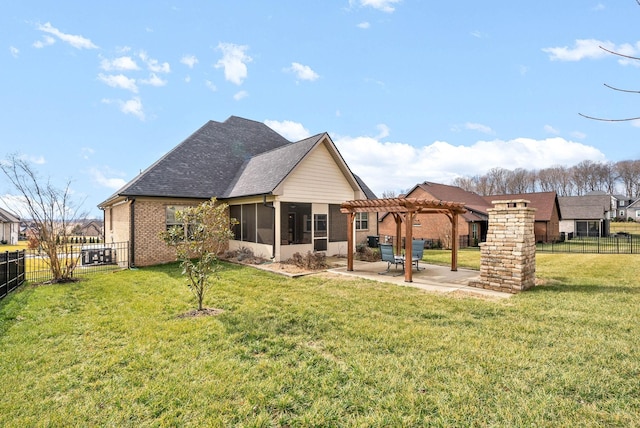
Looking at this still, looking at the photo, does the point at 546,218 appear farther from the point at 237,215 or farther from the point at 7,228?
the point at 7,228

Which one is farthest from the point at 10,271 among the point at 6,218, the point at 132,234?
the point at 6,218

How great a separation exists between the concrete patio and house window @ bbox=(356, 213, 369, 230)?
5.61 meters

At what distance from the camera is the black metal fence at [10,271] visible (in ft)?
25.8

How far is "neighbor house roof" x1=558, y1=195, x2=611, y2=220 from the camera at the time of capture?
1321 inches

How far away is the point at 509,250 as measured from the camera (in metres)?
8.37

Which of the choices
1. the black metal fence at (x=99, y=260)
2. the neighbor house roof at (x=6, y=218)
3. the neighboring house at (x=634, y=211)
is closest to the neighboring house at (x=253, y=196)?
the black metal fence at (x=99, y=260)

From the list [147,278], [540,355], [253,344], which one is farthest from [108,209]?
[540,355]

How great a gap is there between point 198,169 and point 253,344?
12968mm

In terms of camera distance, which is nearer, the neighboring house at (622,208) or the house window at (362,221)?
the house window at (362,221)

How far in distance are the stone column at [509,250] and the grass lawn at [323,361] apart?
2.40ft

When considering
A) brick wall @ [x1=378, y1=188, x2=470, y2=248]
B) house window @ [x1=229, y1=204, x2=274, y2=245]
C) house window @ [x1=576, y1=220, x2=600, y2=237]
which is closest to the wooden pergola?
house window @ [x1=229, y1=204, x2=274, y2=245]

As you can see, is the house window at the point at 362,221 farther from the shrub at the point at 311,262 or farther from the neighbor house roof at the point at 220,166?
the shrub at the point at 311,262

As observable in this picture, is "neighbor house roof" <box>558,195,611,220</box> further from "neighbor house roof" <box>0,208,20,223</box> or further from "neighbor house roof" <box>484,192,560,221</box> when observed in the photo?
"neighbor house roof" <box>0,208,20,223</box>

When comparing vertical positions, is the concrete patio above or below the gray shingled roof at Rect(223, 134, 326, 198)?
below
